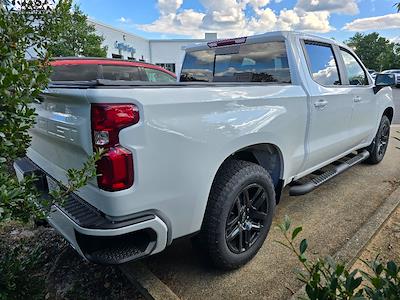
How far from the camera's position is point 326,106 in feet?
11.0

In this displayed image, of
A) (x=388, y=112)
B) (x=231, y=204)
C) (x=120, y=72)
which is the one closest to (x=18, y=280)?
(x=231, y=204)

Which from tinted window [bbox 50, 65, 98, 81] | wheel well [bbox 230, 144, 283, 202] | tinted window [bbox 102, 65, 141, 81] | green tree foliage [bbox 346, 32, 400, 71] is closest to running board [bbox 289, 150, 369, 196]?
wheel well [bbox 230, 144, 283, 202]

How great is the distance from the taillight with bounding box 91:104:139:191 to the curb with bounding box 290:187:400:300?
1.43 m

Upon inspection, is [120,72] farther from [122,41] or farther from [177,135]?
[122,41]

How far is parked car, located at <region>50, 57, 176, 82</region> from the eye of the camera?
17.5ft

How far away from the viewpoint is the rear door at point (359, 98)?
13.3 feet

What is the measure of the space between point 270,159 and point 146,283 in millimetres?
1502

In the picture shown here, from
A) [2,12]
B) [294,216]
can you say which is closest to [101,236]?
[2,12]

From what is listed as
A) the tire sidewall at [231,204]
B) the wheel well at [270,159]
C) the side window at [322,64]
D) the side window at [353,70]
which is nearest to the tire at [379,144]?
the side window at [353,70]

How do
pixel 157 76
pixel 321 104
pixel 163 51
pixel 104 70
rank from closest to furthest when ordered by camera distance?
pixel 321 104
pixel 104 70
pixel 157 76
pixel 163 51

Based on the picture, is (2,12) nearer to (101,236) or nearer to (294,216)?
(101,236)

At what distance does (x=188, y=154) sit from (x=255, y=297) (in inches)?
45.9

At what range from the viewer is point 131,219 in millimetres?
1853

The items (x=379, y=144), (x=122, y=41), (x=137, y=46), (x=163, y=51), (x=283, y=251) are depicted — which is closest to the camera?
(x=283, y=251)
